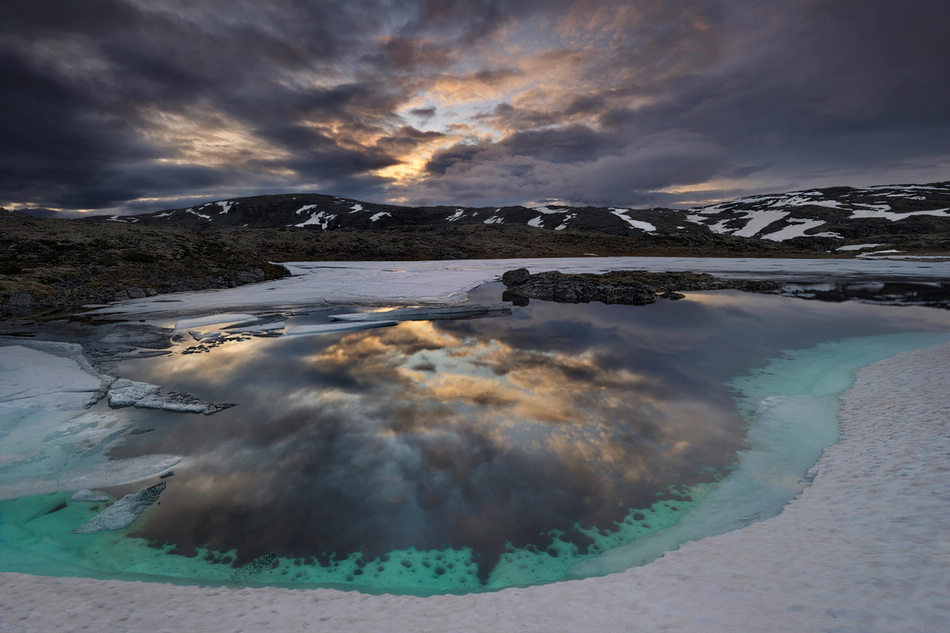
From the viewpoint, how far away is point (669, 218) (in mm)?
157375

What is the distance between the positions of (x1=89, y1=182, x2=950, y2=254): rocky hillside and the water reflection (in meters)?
101

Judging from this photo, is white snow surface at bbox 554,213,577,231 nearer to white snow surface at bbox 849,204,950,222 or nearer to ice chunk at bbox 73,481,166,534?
white snow surface at bbox 849,204,950,222

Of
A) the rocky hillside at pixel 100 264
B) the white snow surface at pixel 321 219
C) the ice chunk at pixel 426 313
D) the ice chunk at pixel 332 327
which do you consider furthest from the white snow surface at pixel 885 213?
the white snow surface at pixel 321 219

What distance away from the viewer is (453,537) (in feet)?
22.9

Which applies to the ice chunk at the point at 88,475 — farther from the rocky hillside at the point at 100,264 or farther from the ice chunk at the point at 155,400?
the rocky hillside at the point at 100,264

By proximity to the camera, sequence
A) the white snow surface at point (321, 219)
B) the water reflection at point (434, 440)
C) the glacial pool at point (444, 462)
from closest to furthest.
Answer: the glacial pool at point (444, 462)
the water reflection at point (434, 440)
the white snow surface at point (321, 219)

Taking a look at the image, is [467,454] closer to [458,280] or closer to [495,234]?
[458,280]

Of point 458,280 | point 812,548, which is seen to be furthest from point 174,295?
point 812,548

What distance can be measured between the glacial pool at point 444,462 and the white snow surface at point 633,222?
130 metres

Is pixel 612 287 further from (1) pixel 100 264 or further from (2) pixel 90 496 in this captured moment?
(1) pixel 100 264

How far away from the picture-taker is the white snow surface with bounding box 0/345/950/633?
443 cm

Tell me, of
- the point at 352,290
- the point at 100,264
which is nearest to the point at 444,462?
the point at 352,290

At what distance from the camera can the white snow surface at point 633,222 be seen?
448 feet

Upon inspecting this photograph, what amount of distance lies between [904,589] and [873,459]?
4.67 metres
